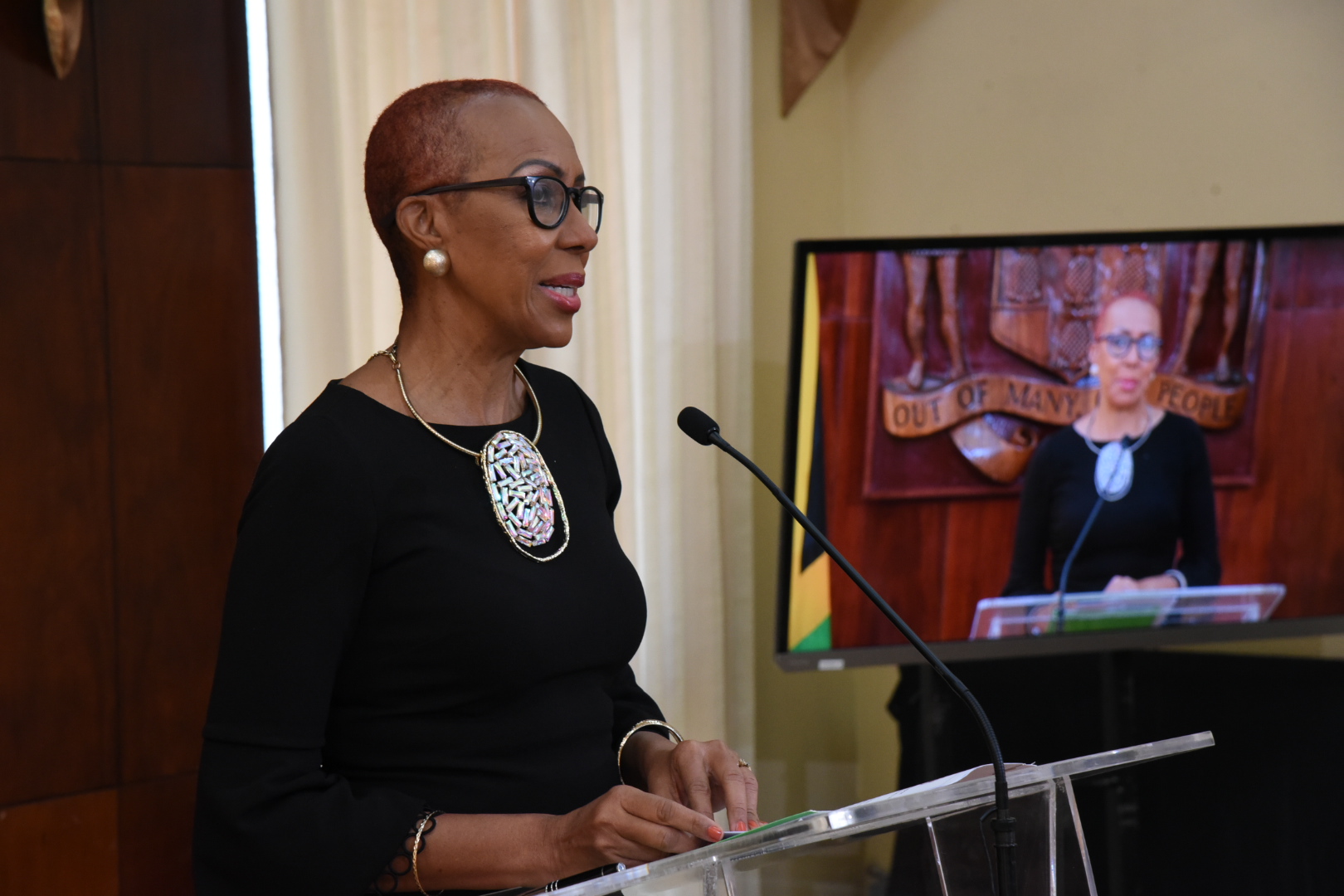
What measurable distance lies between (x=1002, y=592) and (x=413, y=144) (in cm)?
173

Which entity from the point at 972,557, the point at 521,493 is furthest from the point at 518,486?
the point at 972,557

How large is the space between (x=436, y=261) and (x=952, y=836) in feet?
2.64

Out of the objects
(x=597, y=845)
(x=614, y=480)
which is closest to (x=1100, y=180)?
(x=614, y=480)

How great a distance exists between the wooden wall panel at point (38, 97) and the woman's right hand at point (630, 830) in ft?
5.08

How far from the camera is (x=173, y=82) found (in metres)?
2.21

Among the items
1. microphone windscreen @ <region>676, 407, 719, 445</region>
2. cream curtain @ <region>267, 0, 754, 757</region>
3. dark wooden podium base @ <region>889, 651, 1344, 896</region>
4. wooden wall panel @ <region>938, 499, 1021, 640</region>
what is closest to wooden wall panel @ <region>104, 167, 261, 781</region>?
Answer: cream curtain @ <region>267, 0, 754, 757</region>

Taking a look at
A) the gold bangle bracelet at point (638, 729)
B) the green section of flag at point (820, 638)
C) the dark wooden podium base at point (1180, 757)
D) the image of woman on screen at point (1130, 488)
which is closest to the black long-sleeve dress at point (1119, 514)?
the image of woman on screen at point (1130, 488)

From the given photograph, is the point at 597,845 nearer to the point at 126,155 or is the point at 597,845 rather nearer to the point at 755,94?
the point at 126,155

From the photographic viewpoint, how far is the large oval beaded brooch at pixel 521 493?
1385 millimetres

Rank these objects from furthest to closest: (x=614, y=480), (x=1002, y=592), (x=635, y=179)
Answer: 1. (x=635, y=179)
2. (x=1002, y=592)
3. (x=614, y=480)

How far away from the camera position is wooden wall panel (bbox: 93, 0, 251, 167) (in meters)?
2.14

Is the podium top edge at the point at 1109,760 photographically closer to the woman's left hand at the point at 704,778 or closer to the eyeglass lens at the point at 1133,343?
the woman's left hand at the point at 704,778

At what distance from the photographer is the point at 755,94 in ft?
10.9

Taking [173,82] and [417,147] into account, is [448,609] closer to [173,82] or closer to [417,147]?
[417,147]
